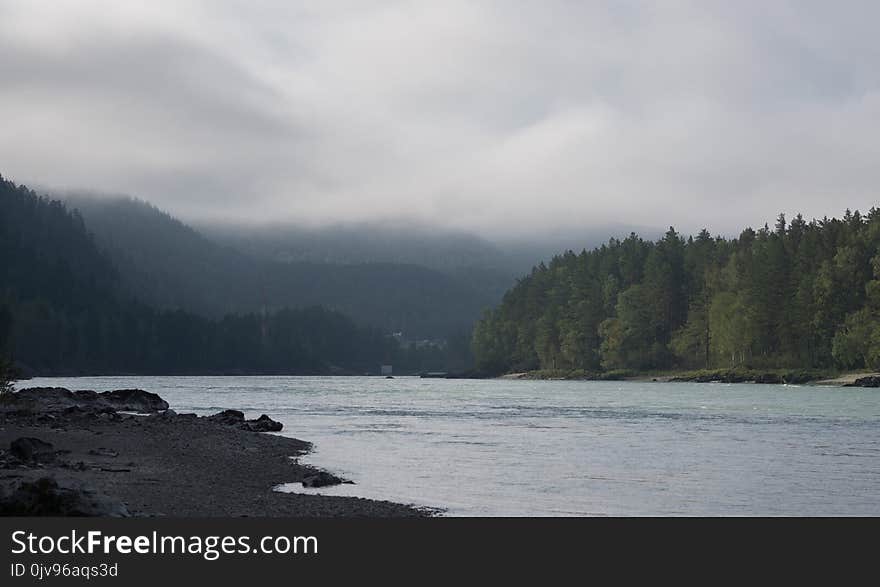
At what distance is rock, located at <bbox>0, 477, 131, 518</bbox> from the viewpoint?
20.6 m

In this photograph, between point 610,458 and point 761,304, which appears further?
point 761,304

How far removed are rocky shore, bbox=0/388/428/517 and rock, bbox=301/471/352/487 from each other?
1.8 inches

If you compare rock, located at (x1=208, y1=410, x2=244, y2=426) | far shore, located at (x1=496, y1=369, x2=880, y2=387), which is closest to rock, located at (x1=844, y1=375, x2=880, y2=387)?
far shore, located at (x1=496, y1=369, x2=880, y2=387)

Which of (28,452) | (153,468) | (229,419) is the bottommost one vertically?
(153,468)

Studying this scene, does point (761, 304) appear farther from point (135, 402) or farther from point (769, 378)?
point (135, 402)

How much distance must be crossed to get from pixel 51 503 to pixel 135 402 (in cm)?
6162

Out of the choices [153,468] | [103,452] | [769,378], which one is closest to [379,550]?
[153,468]

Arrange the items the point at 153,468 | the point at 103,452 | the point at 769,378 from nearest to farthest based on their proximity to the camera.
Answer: the point at 153,468, the point at 103,452, the point at 769,378

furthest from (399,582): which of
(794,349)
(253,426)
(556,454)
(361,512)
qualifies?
(794,349)

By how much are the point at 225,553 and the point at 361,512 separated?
891 centimetres

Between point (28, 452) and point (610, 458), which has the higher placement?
point (28, 452)

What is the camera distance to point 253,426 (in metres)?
59.3

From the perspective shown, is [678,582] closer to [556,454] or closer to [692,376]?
[556,454]

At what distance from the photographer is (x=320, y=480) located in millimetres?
34344
